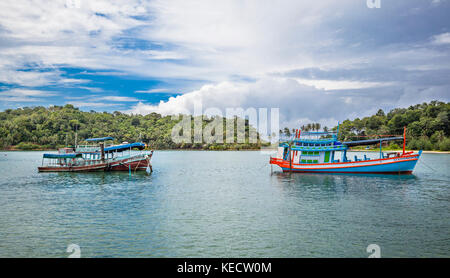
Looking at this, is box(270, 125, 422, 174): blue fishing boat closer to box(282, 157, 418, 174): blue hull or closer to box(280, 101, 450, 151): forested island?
box(282, 157, 418, 174): blue hull

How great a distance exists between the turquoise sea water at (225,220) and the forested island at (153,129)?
312 feet

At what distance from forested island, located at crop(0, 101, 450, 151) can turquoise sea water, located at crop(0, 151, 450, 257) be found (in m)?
95.0

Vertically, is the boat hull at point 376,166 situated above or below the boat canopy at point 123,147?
below

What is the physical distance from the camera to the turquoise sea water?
697 inches

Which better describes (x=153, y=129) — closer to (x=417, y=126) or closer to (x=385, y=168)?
(x=417, y=126)

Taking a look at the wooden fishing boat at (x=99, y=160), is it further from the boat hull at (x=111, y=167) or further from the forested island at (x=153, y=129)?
the forested island at (x=153, y=129)

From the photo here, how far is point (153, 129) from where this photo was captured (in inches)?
7116

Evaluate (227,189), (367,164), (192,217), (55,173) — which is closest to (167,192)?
(227,189)

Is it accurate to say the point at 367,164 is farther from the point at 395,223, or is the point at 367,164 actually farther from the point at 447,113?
the point at 447,113

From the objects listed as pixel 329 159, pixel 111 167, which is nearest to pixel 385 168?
pixel 329 159

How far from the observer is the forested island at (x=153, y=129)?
124 m

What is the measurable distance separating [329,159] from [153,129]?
139910mm

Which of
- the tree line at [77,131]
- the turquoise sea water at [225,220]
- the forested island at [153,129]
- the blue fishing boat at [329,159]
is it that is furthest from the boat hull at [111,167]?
the tree line at [77,131]
